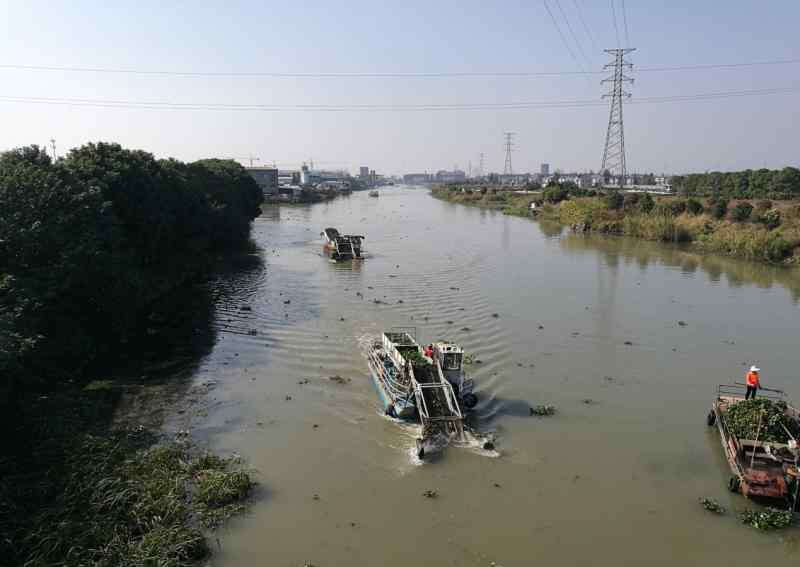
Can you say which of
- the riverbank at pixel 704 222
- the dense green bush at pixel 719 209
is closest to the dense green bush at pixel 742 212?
the riverbank at pixel 704 222

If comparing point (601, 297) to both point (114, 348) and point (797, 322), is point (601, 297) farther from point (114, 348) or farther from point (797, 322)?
point (114, 348)

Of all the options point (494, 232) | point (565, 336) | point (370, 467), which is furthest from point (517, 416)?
point (494, 232)

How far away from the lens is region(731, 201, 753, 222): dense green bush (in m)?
53.2

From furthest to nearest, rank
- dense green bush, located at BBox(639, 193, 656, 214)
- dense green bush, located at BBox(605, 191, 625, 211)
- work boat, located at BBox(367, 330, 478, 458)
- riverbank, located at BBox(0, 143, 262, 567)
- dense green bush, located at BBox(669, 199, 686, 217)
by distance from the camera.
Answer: dense green bush, located at BBox(605, 191, 625, 211) → dense green bush, located at BBox(639, 193, 656, 214) → dense green bush, located at BBox(669, 199, 686, 217) → work boat, located at BBox(367, 330, 478, 458) → riverbank, located at BBox(0, 143, 262, 567)

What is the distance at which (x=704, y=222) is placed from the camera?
5581 cm

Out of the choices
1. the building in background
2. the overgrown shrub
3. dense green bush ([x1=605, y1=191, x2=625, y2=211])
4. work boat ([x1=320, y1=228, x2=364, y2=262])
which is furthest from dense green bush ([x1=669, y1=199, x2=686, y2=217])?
the building in background

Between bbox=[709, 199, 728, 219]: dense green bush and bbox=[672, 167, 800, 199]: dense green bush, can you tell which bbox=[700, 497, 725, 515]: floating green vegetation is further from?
bbox=[672, 167, 800, 199]: dense green bush

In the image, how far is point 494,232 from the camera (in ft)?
226

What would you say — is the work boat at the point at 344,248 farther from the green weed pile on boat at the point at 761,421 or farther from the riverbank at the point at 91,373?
the green weed pile on boat at the point at 761,421

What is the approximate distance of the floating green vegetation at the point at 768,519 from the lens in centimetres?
1278

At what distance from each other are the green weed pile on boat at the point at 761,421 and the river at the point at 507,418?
1281mm

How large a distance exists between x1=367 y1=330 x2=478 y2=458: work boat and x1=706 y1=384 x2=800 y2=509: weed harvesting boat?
22.6ft

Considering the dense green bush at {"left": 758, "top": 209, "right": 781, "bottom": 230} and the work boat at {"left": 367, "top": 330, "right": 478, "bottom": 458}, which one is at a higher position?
the dense green bush at {"left": 758, "top": 209, "right": 781, "bottom": 230}

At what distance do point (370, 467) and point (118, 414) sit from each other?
819cm
